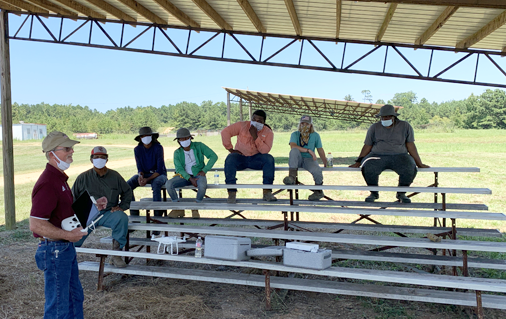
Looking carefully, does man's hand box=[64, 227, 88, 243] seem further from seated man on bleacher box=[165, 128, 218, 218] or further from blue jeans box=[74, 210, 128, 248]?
seated man on bleacher box=[165, 128, 218, 218]

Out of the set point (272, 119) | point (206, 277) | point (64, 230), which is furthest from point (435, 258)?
point (272, 119)

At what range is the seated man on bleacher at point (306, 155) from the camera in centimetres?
625

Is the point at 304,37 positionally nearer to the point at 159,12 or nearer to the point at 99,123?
the point at 159,12

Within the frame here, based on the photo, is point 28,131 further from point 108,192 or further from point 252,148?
point 108,192

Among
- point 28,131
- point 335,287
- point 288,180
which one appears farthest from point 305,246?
point 28,131

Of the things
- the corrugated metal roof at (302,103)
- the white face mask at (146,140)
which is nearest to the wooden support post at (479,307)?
the white face mask at (146,140)

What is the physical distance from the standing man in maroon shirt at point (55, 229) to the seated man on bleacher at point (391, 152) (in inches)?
171

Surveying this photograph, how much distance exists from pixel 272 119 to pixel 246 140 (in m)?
71.1

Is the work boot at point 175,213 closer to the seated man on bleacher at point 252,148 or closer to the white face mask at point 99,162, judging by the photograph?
the seated man on bleacher at point 252,148

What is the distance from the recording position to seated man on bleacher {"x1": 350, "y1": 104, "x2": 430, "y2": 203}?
602 cm

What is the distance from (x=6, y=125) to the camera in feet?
26.2

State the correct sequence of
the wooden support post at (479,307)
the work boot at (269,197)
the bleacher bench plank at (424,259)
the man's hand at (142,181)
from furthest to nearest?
the man's hand at (142,181) < the work boot at (269,197) < the bleacher bench plank at (424,259) < the wooden support post at (479,307)

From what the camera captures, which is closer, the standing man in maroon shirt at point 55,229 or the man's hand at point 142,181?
the standing man in maroon shirt at point 55,229

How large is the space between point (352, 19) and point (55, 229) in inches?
222
